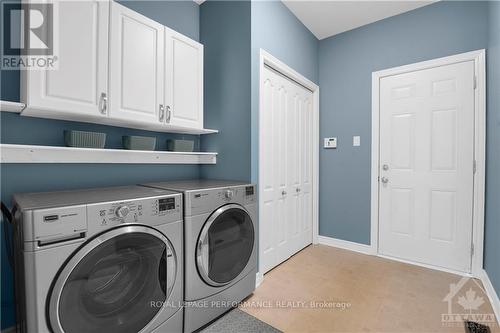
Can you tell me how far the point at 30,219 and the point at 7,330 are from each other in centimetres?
102

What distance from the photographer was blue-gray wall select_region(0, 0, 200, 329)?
1.33 meters

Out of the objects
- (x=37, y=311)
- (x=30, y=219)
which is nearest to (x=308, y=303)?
(x=37, y=311)

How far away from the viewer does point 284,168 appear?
2508 mm

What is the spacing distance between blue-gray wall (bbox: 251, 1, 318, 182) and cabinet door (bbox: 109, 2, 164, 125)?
0.77m

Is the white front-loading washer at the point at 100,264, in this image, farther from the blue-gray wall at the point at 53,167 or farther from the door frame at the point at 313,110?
the door frame at the point at 313,110

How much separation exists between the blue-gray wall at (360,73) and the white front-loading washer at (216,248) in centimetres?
155

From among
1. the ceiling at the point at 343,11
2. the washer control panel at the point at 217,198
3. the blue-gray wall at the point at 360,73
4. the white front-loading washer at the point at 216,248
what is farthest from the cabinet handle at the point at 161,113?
the blue-gray wall at the point at 360,73

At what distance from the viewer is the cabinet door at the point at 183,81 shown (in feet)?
5.92

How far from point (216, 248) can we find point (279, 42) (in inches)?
79.8

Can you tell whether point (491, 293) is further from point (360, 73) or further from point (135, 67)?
point (135, 67)

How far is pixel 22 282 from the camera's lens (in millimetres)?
930

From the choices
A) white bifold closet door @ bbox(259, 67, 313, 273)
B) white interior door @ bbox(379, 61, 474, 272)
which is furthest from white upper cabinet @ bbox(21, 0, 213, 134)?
white interior door @ bbox(379, 61, 474, 272)

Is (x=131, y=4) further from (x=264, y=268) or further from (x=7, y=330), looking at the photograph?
(x=264, y=268)

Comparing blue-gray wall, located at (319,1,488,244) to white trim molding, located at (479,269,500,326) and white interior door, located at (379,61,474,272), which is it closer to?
white interior door, located at (379,61,474,272)
